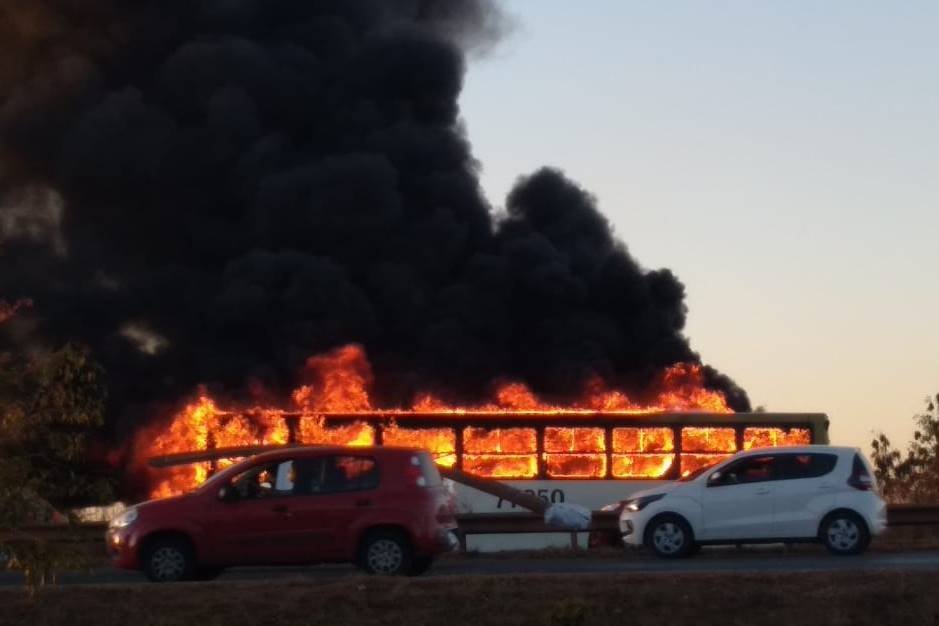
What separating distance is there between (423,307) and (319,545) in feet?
80.2

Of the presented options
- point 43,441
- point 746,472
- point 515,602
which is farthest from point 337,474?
point 746,472

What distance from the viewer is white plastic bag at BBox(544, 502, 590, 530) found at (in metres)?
24.9

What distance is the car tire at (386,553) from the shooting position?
19188mm

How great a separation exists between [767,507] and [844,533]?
1.03m

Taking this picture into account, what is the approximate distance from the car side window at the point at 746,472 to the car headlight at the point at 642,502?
0.67 meters

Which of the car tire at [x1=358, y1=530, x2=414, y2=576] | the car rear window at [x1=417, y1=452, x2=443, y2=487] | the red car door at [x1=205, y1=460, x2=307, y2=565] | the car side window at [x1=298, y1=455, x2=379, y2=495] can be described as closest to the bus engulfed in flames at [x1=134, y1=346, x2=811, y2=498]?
the car rear window at [x1=417, y1=452, x2=443, y2=487]

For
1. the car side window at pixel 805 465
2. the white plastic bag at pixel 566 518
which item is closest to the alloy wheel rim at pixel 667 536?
the car side window at pixel 805 465

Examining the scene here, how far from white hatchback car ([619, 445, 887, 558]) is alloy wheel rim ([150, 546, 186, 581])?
6195mm

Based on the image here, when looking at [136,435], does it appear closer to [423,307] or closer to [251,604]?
[423,307]

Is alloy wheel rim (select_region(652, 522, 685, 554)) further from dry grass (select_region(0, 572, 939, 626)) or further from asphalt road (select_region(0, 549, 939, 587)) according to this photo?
dry grass (select_region(0, 572, 939, 626))

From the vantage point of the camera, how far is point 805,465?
2253 centimetres

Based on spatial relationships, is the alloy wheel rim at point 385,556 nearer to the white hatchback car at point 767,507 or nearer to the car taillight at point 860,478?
the white hatchback car at point 767,507

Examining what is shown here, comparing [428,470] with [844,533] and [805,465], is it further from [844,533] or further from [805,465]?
[844,533]

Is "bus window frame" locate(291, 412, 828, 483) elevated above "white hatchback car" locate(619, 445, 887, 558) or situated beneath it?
elevated above
